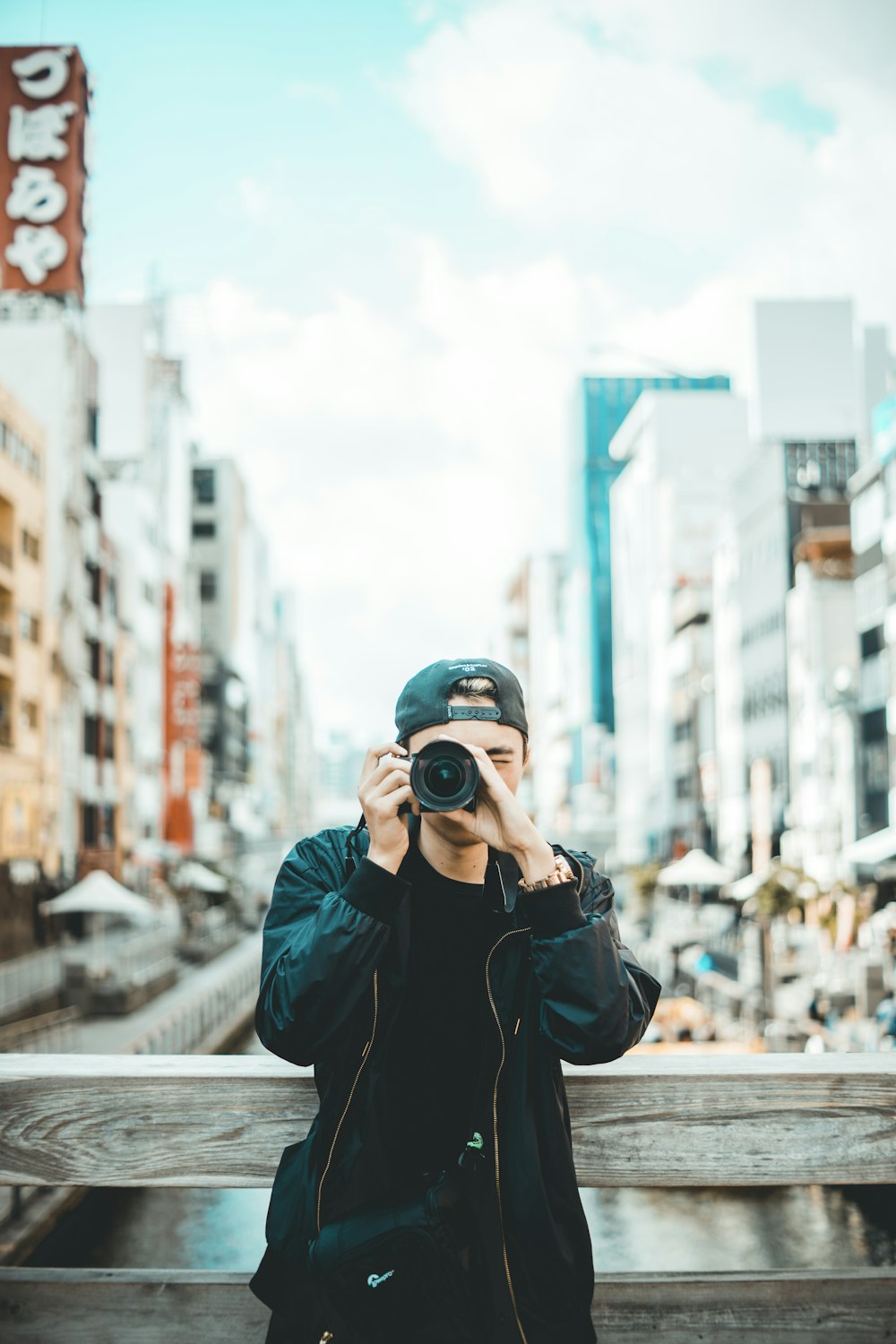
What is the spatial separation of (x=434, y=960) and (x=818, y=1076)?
902mm

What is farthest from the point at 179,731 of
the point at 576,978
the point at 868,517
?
the point at 576,978

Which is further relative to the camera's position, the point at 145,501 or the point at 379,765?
the point at 145,501

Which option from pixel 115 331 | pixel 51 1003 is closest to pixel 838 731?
pixel 51 1003

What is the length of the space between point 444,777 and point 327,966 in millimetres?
385

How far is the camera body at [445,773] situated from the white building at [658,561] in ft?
252

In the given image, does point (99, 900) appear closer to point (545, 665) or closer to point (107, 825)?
point (107, 825)

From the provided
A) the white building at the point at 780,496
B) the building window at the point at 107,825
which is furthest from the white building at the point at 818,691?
the building window at the point at 107,825

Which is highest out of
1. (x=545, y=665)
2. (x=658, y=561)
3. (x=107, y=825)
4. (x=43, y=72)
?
(x=43, y=72)

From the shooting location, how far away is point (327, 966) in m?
2.07

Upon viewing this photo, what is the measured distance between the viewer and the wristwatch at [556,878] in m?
2.10

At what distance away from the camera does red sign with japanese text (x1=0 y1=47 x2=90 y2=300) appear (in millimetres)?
15969

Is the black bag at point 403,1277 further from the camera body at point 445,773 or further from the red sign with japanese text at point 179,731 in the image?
the red sign with japanese text at point 179,731

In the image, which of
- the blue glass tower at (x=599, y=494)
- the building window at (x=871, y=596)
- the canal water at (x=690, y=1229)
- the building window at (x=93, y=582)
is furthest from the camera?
the blue glass tower at (x=599, y=494)

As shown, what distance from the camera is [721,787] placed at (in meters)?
64.2
